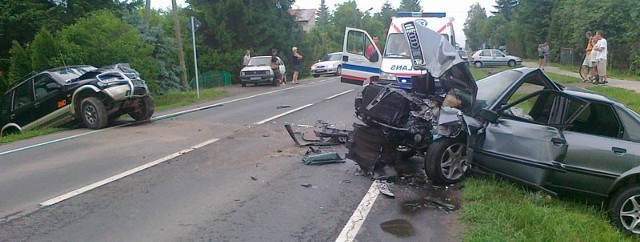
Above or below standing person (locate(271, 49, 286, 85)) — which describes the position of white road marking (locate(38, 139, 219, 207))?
below

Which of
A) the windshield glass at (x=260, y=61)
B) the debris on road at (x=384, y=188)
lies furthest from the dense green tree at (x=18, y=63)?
the debris on road at (x=384, y=188)

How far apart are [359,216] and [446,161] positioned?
1807 millimetres

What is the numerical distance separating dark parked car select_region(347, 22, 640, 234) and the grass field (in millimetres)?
183

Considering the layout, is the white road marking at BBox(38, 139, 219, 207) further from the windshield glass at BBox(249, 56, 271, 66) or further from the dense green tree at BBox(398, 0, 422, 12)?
the dense green tree at BBox(398, 0, 422, 12)

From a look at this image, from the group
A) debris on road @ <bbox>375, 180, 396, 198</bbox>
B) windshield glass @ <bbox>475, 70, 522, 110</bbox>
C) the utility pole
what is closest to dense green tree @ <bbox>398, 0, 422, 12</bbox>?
the utility pole

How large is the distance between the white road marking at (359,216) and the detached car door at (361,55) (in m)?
11.4

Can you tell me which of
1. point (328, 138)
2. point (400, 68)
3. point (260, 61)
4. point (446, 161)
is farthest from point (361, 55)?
point (446, 161)

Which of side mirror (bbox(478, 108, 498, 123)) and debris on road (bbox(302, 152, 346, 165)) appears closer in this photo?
side mirror (bbox(478, 108, 498, 123))

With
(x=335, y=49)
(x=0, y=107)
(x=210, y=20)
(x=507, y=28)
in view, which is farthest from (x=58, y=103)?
(x=507, y=28)

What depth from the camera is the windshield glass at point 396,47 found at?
49.6 feet

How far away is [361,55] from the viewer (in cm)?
1797

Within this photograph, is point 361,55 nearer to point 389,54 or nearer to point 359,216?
point 389,54

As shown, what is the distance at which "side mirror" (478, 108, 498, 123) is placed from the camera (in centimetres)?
633

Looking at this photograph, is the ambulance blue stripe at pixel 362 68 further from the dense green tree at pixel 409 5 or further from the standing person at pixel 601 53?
the dense green tree at pixel 409 5
